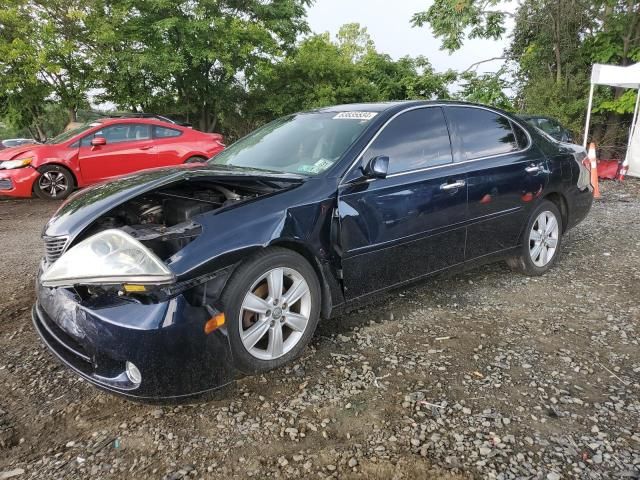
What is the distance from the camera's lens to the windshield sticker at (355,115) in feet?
10.5

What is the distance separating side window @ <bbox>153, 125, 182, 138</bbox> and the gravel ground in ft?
19.8

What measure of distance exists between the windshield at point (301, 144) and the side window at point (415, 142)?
0.17 metres

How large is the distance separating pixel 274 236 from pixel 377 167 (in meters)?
0.81

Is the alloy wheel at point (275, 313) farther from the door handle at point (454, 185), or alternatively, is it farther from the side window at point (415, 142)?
the door handle at point (454, 185)

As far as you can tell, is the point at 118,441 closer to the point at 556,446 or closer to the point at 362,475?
the point at 362,475

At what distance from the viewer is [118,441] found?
208cm

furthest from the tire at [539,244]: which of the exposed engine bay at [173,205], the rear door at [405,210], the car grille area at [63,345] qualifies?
the car grille area at [63,345]

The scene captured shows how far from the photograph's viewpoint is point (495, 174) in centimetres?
362

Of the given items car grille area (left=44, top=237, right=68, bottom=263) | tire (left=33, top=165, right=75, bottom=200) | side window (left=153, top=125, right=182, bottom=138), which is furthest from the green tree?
car grille area (left=44, top=237, right=68, bottom=263)

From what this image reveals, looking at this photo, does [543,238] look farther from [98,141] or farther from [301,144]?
[98,141]

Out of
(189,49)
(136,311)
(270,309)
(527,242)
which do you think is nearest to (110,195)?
(136,311)

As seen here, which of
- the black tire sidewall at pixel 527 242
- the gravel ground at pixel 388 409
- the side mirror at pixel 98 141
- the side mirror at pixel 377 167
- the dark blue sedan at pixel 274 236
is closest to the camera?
the gravel ground at pixel 388 409

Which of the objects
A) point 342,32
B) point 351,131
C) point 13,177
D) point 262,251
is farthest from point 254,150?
point 342,32

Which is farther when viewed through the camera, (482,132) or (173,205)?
(482,132)
